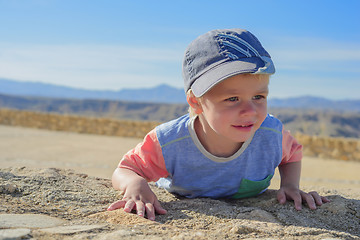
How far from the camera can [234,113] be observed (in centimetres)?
176

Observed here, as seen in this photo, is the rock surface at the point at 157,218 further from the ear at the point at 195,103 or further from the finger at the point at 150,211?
the ear at the point at 195,103

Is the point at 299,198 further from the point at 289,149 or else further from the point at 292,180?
the point at 289,149

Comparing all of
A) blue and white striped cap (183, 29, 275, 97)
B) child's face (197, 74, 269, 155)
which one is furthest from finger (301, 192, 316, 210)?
blue and white striped cap (183, 29, 275, 97)

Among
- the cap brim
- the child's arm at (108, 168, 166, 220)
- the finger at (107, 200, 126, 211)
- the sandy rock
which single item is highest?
the cap brim

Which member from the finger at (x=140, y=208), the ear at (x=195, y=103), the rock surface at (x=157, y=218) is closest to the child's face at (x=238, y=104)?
the ear at (x=195, y=103)

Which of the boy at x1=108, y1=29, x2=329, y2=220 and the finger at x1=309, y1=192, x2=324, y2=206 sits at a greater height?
the boy at x1=108, y1=29, x2=329, y2=220

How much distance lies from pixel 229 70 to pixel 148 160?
0.75 meters

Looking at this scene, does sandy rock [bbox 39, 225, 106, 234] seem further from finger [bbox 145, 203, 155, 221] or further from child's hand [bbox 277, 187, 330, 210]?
child's hand [bbox 277, 187, 330, 210]

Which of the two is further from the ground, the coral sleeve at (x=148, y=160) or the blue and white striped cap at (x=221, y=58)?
the blue and white striped cap at (x=221, y=58)

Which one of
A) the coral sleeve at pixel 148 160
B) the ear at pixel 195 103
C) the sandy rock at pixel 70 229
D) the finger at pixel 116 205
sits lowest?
the sandy rock at pixel 70 229

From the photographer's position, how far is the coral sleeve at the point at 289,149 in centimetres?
232

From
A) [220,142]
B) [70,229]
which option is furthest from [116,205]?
[220,142]

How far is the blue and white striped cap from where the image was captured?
5.77 ft

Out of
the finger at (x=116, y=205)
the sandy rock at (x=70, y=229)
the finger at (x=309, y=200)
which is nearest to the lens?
the sandy rock at (x=70, y=229)
